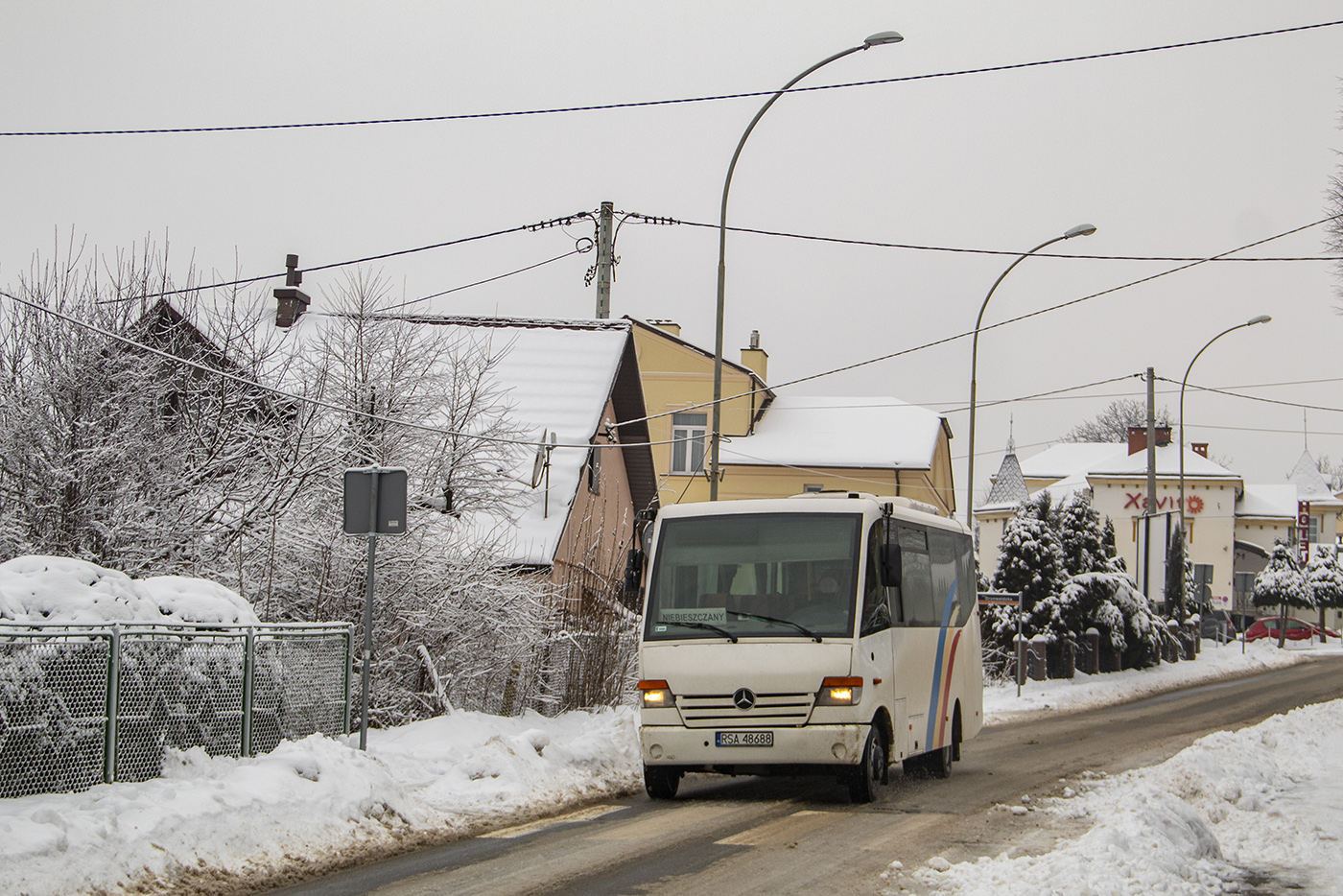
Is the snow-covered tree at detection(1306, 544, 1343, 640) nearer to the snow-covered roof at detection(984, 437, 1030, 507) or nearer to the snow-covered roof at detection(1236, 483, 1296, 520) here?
the snow-covered roof at detection(1236, 483, 1296, 520)

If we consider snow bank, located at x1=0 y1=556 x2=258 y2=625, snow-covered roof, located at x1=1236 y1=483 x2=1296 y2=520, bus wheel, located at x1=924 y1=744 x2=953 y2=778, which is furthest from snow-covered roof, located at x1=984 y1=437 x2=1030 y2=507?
snow bank, located at x1=0 y1=556 x2=258 y2=625

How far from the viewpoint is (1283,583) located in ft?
237

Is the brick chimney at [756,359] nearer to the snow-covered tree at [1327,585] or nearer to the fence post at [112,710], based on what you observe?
the snow-covered tree at [1327,585]

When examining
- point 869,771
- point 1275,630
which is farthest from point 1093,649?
point 1275,630

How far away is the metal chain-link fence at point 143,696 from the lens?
29.4 feet

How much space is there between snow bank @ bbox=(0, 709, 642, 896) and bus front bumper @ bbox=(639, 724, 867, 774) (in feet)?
3.22

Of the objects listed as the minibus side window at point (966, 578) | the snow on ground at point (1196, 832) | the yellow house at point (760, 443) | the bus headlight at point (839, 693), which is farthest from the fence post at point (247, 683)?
the yellow house at point (760, 443)

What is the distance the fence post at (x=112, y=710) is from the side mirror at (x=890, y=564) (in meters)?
6.26

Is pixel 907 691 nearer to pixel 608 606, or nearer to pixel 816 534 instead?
A: pixel 816 534

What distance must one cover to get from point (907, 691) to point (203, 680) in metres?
6.24

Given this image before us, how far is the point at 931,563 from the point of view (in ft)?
47.2

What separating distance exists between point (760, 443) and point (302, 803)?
146 ft

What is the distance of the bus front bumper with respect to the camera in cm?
1149

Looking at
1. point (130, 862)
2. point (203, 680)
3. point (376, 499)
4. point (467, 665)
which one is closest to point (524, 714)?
point (467, 665)
